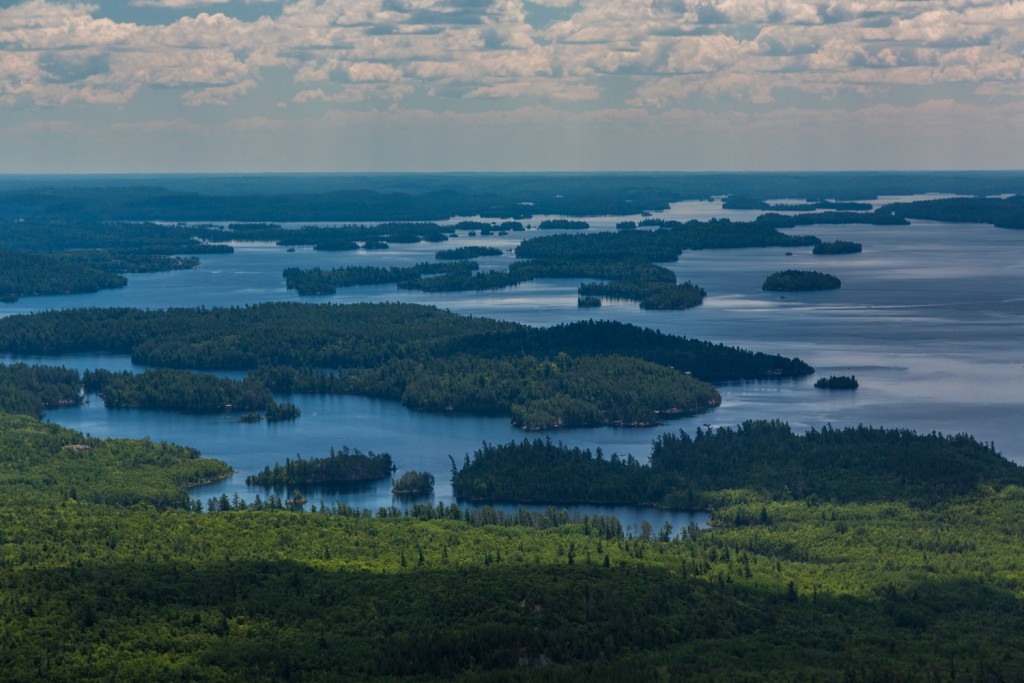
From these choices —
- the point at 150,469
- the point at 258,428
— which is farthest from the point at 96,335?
the point at 150,469

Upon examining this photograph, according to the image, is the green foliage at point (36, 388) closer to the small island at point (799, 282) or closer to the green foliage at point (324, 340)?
the green foliage at point (324, 340)

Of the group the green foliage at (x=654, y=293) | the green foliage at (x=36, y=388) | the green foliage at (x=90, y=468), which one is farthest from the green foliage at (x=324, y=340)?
the green foliage at (x=90, y=468)

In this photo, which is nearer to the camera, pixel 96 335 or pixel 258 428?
pixel 258 428

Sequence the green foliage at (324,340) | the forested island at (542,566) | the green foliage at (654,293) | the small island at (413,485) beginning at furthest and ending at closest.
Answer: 1. the green foliage at (654,293)
2. the green foliage at (324,340)
3. the small island at (413,485)
4. the forested island at (542,566)

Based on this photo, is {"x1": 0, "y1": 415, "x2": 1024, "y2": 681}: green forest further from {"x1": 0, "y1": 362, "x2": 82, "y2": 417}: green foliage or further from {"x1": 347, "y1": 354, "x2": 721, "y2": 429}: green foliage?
{"x1": 0, "y1": 362, "x2": 82, "y2": 417}: green foliage

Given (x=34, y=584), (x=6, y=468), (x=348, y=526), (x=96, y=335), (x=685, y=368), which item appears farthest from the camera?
(x=96, y=335)

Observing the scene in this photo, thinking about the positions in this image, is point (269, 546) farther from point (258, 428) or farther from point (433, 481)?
point (258, 428)
